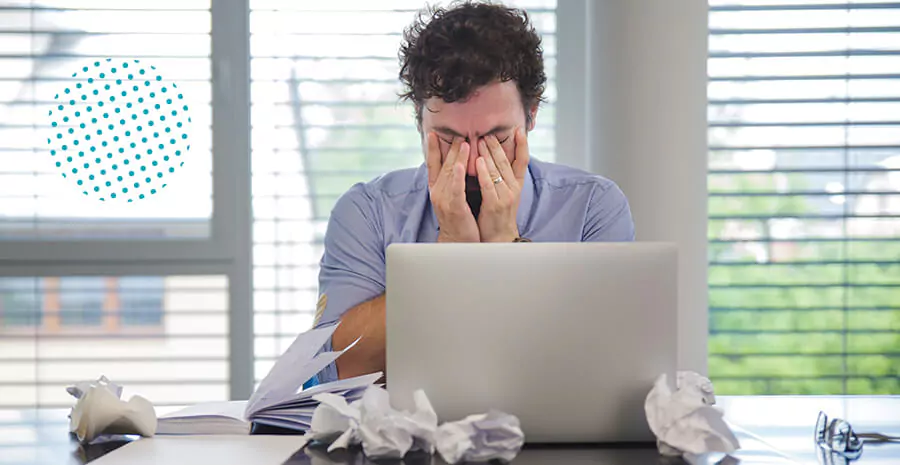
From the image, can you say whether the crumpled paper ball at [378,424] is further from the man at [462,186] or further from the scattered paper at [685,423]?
the man at [462,186]

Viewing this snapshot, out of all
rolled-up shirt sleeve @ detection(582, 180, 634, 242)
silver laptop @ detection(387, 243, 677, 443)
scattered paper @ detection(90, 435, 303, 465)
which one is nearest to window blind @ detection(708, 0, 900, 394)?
rolled-up shirt sleeve @ detection(582, 180, 634, 242)

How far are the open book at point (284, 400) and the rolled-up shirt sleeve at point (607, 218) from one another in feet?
2.60

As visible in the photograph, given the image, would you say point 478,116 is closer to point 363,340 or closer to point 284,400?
point 363,340

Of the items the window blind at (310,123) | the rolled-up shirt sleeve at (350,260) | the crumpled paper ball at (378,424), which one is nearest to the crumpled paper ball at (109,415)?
the crumpled paper ball at (378,424)

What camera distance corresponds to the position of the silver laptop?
0.81m

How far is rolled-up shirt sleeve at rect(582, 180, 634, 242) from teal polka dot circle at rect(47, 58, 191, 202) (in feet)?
4.72

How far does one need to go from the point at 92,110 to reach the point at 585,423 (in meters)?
2.21

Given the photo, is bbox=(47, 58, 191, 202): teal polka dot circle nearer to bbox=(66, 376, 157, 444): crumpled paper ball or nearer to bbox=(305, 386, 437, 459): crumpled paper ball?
bbox=(66, 376, 157, 444): crumpled paper ball

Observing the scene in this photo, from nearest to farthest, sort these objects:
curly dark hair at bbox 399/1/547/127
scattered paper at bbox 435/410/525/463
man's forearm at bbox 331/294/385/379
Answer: scattered paper at bbox 435/410/525/463
man's forearm at bbox 331/294/385/379
curly dark hair at bbox 399/1/547/127

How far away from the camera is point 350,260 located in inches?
62.8

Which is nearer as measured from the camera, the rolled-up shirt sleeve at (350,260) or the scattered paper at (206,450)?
the scattered paper at (206,450)

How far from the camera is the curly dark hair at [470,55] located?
1.49m

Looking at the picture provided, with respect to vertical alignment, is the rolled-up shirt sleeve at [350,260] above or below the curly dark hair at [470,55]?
below

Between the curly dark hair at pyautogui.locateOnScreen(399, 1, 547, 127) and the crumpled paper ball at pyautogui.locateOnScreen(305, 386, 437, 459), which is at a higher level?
the curly dark hair at pyautogui.locateOnScreen(399, 1, 547, 127)
